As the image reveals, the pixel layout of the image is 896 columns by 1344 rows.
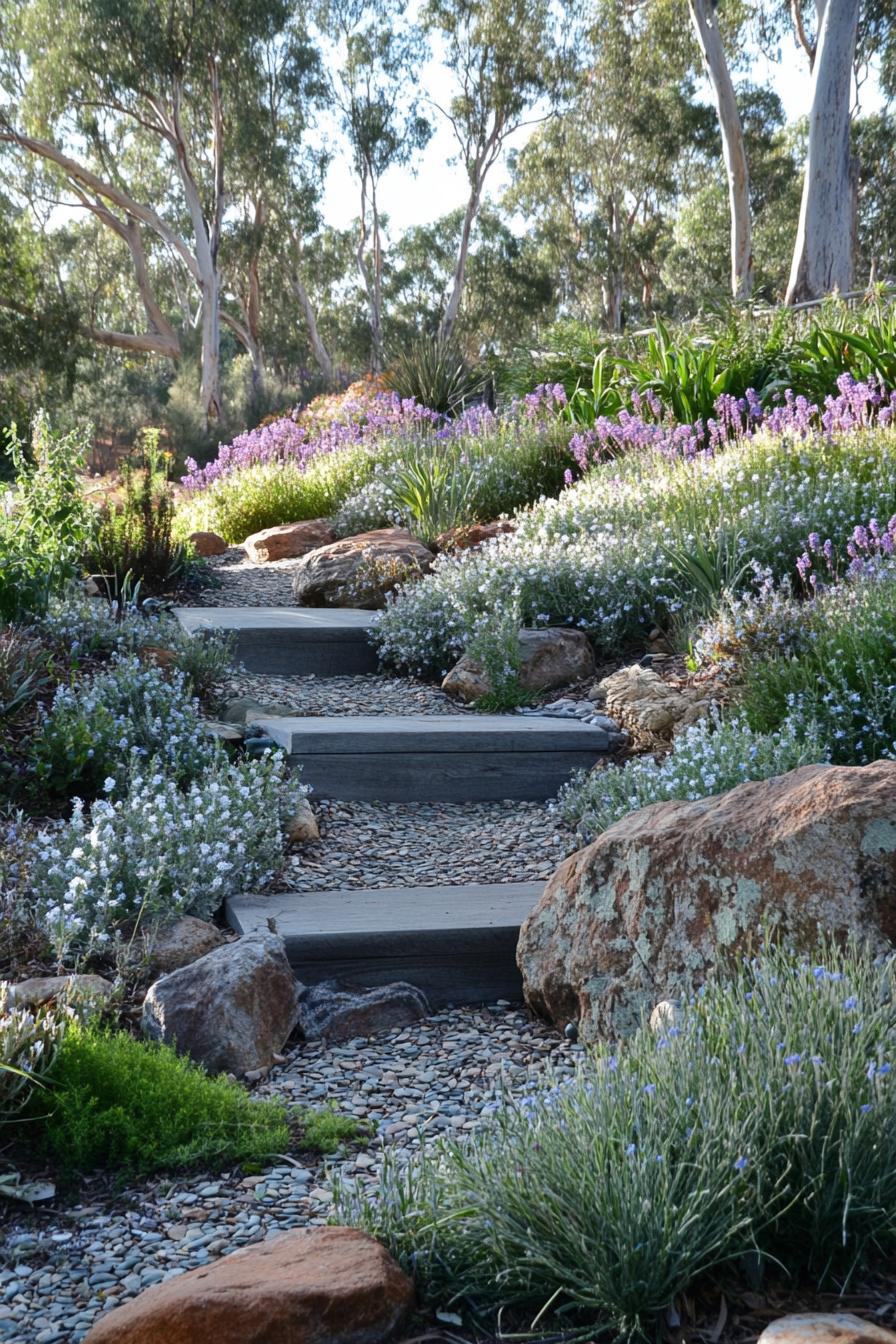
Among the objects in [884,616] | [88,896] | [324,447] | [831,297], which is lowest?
[88,896]

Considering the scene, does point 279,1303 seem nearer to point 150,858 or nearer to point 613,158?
point 150,858

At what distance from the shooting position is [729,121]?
1753cm

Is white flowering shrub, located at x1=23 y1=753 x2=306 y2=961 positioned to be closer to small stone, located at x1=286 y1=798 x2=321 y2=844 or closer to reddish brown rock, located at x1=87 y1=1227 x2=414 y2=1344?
small stone, located at x1=286 y1=798 x2=321 y2=844

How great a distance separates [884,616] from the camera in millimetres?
4852

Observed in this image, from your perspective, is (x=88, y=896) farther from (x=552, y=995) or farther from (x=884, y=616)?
(x=884, y=616)

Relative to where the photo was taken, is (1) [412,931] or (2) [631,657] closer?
(1) [412,931]

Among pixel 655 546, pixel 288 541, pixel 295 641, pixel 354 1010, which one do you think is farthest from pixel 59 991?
pixel 288 541

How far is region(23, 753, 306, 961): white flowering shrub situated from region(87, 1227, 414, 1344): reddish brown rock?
142 centimetres

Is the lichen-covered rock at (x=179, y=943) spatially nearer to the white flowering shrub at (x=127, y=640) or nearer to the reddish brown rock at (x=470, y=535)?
the white flowering shrub at (x=127, y=640)

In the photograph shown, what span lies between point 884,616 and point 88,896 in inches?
126

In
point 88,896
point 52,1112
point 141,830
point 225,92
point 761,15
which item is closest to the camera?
point 52,1112

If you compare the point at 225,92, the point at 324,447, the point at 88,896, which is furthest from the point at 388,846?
the point at 225,92

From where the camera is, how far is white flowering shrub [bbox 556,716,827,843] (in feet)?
13.6

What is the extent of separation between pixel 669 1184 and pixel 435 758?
11.5ft
